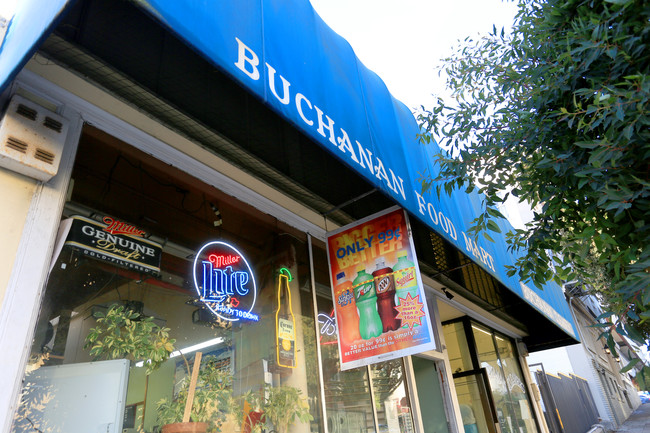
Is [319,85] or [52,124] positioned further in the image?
[319,85]

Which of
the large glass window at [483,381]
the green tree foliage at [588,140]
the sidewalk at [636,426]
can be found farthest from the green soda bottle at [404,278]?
the sidewalk at [636,426]

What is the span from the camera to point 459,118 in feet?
12.5

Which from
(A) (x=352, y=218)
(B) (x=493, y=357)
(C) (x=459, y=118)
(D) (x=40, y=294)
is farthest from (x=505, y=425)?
(D) (x=40, y=294)

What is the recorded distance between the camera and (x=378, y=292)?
3637mm

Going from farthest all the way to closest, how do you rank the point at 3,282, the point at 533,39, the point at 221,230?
the point at 221,230 → the point at 533,39 → the point at 3,282

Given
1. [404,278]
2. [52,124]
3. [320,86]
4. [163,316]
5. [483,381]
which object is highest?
[320,86]

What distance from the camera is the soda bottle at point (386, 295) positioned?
3.47 meters

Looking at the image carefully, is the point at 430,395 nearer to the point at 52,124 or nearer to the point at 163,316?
the point at 163,316

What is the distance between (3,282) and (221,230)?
1670 millimetres

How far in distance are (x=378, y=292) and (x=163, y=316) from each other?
1713mm

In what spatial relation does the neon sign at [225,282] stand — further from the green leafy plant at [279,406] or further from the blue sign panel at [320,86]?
the blue sign panel at [320,86]

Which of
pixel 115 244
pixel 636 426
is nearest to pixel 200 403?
pixel 115 244

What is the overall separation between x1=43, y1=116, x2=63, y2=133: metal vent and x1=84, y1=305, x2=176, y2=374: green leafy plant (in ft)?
3.65

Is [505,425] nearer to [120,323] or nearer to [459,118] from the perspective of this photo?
[459,118]
